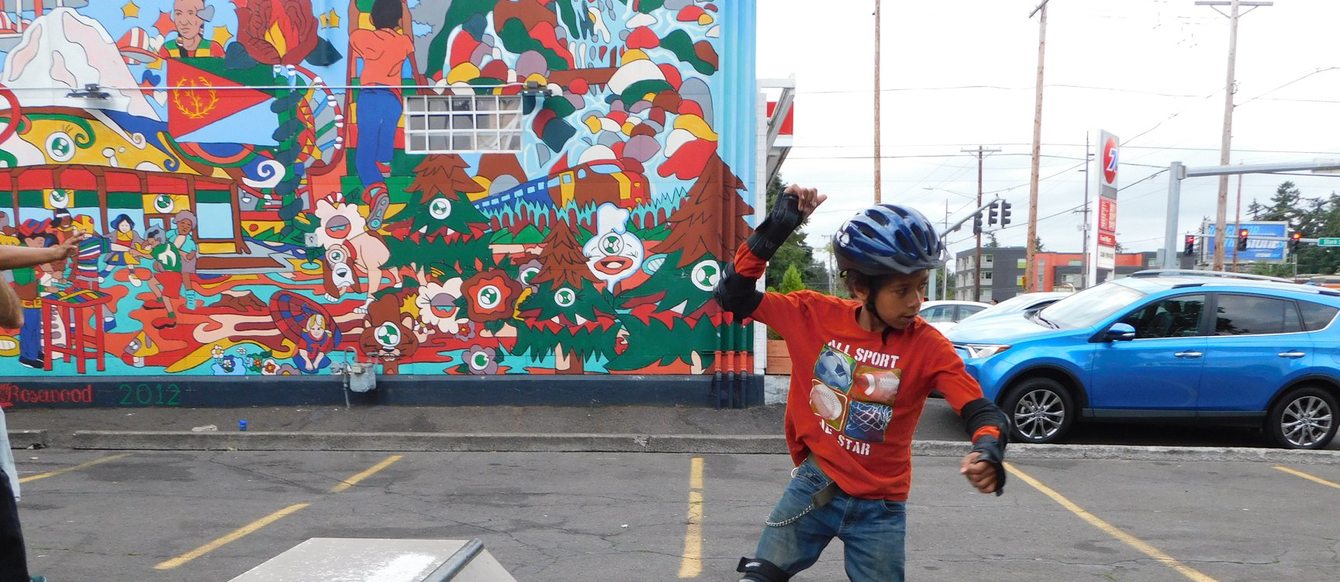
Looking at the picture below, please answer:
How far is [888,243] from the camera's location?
7.86ft

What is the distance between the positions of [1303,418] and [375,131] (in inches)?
417

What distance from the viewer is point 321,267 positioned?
9.54 m

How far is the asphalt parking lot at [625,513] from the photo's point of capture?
4.74 m

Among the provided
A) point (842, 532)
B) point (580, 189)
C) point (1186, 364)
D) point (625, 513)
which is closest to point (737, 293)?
point (842, 532)

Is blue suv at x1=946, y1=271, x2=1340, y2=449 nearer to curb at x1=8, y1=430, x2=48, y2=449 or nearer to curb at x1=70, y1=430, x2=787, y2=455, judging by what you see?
curb at x1=70, y1=430, x2=787, y2=455

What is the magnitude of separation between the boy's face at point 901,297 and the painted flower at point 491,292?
24.7ft

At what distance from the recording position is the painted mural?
945 cm

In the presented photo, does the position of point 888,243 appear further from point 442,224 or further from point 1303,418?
point 1303,418

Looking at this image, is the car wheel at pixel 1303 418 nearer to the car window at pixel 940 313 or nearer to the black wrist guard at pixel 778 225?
the car window at pixel 940 313

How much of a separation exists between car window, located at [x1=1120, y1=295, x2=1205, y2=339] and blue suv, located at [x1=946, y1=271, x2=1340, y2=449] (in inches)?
0.4

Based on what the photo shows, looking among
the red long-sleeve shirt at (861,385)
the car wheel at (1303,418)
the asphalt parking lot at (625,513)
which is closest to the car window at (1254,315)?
the car wheel at (1303,418)

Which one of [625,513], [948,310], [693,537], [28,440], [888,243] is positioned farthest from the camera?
[948,310]

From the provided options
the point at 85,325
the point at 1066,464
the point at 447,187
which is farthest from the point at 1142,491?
the point at 85,325

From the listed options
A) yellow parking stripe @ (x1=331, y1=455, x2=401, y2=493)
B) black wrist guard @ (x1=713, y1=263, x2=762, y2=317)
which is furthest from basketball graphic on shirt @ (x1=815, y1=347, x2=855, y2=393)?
yellow parking stripe @ (x1=331, y1=455, x2=401, y2=493)
